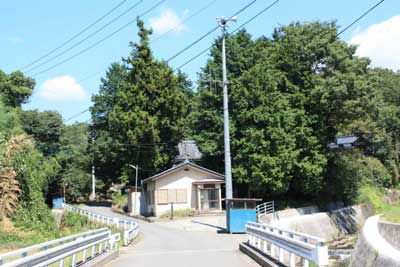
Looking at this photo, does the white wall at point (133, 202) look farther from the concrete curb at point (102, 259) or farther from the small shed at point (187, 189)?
the concrete curb at point (102, 259)

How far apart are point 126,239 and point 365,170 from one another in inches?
1723

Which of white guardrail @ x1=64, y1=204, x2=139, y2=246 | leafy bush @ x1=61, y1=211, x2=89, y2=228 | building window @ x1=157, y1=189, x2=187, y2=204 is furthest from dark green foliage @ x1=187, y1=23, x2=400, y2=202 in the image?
leafy bush @ x1=61, y1=211, x2=89, y2=228

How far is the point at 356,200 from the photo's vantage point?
56594mm

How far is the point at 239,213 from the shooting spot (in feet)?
99.1

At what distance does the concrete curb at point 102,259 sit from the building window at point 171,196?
34.3m

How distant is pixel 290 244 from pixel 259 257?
326cm

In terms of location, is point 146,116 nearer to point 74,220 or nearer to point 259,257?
point 74,220

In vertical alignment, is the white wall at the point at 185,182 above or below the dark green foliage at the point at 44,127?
below

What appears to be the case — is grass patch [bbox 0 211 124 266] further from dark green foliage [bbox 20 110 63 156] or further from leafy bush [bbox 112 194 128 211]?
dark green foliage [bbox 20 110 63 156]

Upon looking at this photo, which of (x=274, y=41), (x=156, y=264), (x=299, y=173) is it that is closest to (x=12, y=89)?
(x=274, y=41)

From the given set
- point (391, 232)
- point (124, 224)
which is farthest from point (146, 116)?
point (391, 232)

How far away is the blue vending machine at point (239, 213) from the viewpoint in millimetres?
30156

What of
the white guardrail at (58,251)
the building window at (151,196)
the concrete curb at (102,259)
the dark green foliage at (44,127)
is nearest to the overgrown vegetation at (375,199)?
the building window at (151,196)

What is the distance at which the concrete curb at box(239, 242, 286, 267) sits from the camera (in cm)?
1305
